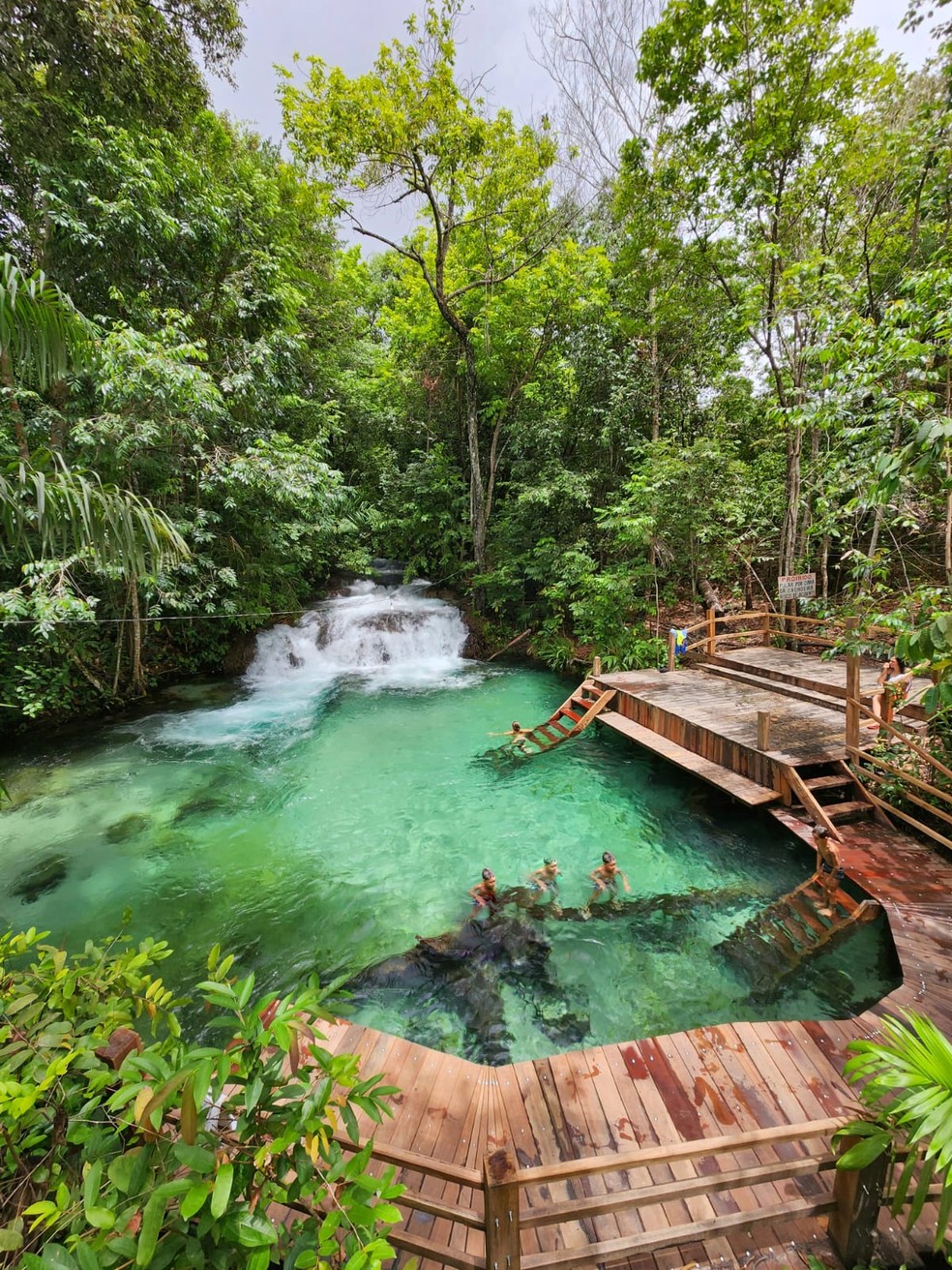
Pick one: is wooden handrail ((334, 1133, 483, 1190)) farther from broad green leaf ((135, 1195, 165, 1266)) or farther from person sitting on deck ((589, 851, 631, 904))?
person sitting on deck ((589, 851, 631, 904))

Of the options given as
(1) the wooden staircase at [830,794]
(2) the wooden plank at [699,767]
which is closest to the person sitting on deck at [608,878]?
(2) the wooden plank at [699,767]

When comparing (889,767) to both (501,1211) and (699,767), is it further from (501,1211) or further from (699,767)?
(501,1211)

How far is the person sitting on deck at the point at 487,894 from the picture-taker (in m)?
4.71

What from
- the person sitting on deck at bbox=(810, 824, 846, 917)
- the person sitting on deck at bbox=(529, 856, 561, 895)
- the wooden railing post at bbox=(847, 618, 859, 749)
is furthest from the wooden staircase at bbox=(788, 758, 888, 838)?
the person sitting on deck at bbox=(529, 856, 561, 895)

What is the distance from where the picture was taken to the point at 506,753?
8031 mm

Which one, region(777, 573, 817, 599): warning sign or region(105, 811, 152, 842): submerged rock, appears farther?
region(777, 573, 817, 599): warning sign

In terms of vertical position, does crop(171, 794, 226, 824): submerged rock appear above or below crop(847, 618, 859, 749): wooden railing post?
below

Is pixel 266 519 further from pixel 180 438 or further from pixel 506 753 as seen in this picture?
pixel 506 753

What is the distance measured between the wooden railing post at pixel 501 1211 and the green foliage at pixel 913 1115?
1061 millimetres

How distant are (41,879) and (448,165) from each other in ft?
47.9

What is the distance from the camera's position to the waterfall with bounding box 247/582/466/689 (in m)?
12.3

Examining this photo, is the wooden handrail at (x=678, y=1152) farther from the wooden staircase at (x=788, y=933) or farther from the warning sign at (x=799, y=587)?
the warning sign at (x=799, y=587)

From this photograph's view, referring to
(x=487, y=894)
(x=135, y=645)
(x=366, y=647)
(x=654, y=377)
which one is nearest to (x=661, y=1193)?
(x=487, y=894)

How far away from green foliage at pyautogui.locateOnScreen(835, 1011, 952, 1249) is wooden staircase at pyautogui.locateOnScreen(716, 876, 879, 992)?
7.88ft
